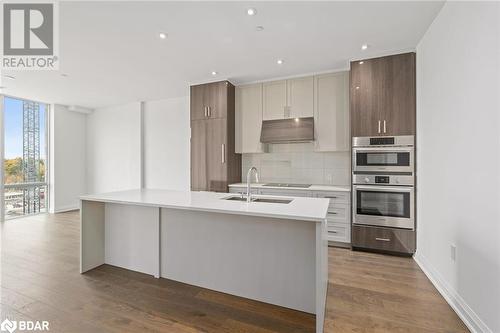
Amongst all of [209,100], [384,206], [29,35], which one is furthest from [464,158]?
[29,35]

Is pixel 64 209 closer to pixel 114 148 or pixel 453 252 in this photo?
pixel 114 148

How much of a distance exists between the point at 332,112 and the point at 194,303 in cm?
316

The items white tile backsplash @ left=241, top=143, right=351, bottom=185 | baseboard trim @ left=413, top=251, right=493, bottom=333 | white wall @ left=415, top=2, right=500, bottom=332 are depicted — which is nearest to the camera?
white wall @ left=415, top=2, right=500, bottom=332

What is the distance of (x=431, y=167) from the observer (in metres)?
2.46

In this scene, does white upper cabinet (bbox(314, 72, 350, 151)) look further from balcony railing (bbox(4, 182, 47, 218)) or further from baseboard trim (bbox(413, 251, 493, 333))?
balcony railing (bbox(4, 182, 47, 218))

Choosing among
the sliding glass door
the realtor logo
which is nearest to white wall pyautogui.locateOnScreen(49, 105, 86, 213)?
the sliding glass door

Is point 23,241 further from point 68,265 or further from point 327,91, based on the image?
point 327,91

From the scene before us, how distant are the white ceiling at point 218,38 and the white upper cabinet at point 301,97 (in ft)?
0.66

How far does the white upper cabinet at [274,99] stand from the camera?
12.8 feet

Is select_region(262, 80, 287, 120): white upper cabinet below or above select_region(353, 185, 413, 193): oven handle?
above

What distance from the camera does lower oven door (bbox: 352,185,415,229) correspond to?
2.94 m

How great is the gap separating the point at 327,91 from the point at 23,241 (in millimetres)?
5331

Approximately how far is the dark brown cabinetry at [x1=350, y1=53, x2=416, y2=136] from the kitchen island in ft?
5.26

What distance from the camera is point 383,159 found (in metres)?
3.05
